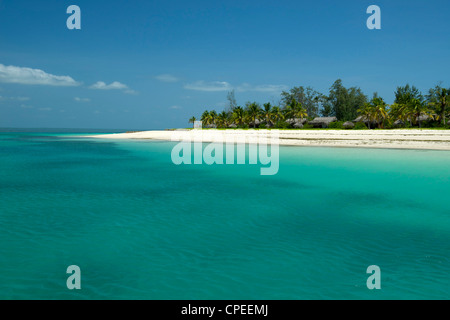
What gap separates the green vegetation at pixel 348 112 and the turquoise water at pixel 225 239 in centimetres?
3998

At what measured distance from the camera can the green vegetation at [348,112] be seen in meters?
48.7

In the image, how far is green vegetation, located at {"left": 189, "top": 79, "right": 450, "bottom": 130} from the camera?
4872 cm

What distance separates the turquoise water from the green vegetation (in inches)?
1574

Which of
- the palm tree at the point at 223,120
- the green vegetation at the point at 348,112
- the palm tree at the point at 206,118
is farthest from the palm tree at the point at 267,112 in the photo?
the palm tree at the point at 206,118

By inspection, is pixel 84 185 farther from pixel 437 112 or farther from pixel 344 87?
pixel 344 87

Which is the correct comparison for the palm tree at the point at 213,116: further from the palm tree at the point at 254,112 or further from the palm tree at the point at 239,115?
the palm tree at the point at 254,112

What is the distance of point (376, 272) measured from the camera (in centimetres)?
589

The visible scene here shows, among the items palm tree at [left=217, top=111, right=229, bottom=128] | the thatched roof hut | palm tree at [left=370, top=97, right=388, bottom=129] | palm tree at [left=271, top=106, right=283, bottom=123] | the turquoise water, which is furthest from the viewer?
palm tree at [left=217, top=111, right=229, bottom=128]

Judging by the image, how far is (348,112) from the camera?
7669cm

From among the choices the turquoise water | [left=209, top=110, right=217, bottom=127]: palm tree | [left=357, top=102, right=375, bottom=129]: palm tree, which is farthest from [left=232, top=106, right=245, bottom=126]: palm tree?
the turquoise water

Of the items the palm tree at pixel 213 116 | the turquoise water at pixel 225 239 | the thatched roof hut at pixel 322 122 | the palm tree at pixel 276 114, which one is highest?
the palm tree at pixel 213 116

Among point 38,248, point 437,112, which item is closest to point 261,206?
point 38,248

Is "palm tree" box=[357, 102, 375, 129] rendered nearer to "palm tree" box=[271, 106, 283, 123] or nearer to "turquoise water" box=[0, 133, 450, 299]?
"palm tree" box=[271, 106, 283, 123]
